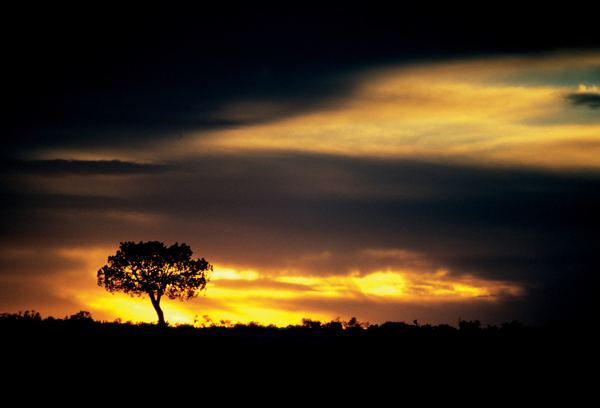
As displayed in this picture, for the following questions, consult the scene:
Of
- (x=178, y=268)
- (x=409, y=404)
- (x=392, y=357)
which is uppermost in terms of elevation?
(x=178, y=268)

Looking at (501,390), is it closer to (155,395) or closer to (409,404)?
(409,404)

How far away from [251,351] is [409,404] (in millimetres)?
8132

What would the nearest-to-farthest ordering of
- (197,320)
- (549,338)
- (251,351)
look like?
(251,351) < (549,338) < (197,320)

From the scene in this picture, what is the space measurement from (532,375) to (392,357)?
6.64 m

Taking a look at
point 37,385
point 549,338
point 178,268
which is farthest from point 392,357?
point 178,268

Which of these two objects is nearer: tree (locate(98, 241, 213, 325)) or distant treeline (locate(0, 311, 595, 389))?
distant treeline (locate(0, 311, 595, 389))

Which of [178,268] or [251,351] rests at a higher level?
[178,268]

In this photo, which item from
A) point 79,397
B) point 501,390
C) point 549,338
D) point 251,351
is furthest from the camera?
point 549,338

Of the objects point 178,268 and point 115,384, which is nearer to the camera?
point 115,384

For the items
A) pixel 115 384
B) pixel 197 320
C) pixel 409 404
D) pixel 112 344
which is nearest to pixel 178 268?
pixel 197 320

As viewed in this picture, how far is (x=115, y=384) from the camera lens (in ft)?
71.0

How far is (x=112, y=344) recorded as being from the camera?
25.3 meters

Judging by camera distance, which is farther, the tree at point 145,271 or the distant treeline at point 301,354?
the tree at point 145,271

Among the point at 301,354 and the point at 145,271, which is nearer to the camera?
the point at 301,354
